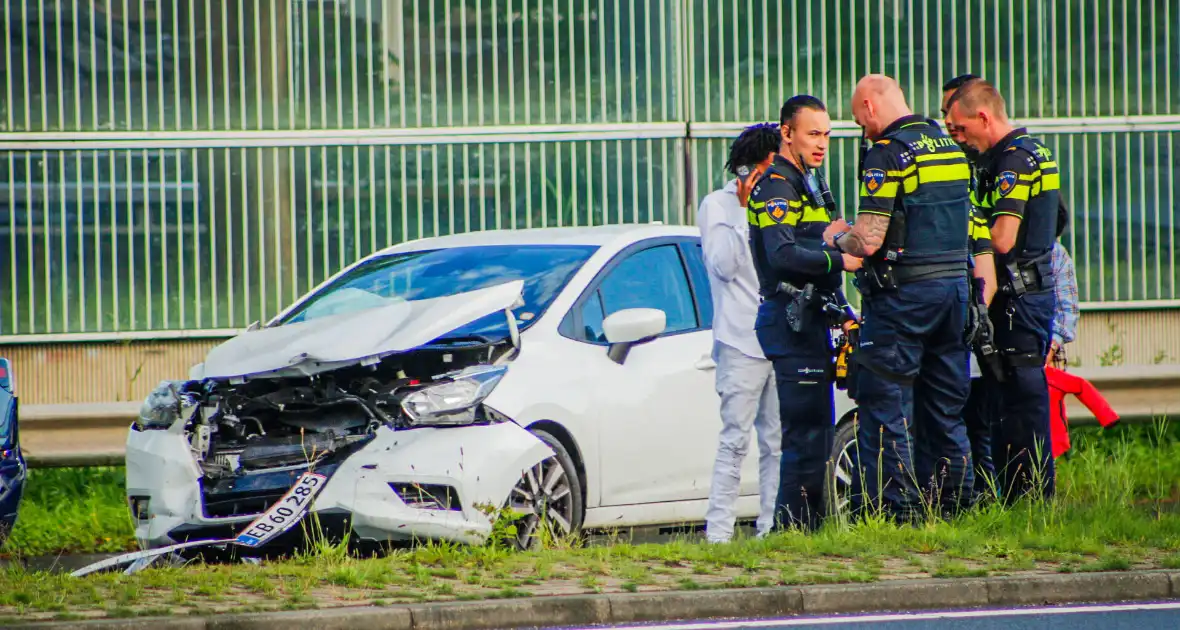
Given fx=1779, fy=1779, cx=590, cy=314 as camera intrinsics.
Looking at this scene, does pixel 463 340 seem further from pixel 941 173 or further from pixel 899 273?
pixel 941 173

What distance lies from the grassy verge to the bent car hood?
2.80 feet

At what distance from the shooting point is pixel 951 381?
762 cm

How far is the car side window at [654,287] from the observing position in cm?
822

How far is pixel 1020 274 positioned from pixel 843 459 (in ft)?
4.05

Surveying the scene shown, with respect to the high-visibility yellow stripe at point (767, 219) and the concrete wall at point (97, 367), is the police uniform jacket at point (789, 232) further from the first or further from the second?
the concrete wall at point (97, 367)

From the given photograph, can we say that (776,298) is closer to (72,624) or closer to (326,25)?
(72,624)

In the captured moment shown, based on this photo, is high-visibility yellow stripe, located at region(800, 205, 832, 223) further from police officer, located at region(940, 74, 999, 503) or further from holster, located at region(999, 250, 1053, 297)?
holster, located at region(999, 250, 1053, 297)

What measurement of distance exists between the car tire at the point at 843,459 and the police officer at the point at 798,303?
0.67 m

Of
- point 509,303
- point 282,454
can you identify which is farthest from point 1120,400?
point 282,454

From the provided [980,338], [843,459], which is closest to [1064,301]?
[980,338]

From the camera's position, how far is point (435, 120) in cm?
1141

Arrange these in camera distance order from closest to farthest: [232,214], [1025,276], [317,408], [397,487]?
[397,487]
[317,408]
[1025,276]
[232,214]

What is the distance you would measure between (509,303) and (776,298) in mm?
1136

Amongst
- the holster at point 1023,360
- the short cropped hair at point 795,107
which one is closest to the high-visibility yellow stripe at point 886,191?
the short cropped hair at point 795,107
